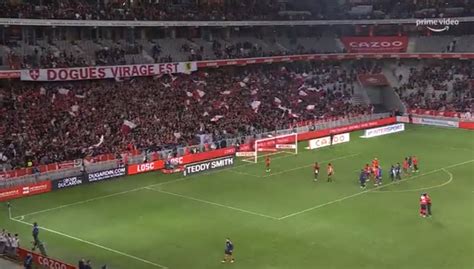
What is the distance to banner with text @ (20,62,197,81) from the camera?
50.4 m

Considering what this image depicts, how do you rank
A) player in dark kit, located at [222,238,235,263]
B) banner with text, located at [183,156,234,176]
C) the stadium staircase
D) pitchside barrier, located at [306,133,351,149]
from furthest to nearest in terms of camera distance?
the stadium staircase, pitchside barrier, located at [306,133,351,149], banner with text, located at [183,156,234,176], player in dark kit, located at [222,238,235,263]

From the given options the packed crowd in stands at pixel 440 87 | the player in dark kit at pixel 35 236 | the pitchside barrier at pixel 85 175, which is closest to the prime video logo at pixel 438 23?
the packed crowd in stands at pixel 440 87

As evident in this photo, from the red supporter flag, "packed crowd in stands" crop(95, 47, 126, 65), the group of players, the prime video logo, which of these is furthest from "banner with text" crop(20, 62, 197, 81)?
the prime video logo

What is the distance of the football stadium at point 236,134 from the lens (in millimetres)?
30984

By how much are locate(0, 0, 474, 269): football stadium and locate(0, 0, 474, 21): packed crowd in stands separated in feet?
0.66

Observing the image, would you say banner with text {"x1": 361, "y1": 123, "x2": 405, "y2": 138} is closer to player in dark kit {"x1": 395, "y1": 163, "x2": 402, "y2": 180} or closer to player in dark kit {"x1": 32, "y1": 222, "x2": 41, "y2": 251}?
player in dark kit {"x1": 395, "y1": 163, "x2": 402, "y2": 180}

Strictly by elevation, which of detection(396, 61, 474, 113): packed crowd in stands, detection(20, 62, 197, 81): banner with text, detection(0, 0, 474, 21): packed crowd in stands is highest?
detection(0, 0, 474, 21): packed crowd in stands

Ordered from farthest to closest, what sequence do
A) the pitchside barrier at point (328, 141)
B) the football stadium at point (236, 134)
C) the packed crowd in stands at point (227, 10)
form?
the pitchside barrier at point (328, 141), the packed crowd in stands at point (227, 10), the football stadium at point (236, 134)

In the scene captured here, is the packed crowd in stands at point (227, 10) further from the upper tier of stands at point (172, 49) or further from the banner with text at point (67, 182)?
the banner with text at point (67, 182)

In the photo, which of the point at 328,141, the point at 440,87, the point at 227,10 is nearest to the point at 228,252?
the point at 328,141

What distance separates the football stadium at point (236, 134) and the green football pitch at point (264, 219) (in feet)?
0.43

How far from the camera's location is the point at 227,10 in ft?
230

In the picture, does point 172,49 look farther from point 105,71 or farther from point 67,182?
point 67,182

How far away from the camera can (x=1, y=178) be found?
40.3 m
